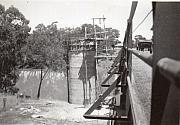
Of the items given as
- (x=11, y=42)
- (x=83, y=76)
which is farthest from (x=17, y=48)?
(x=83, y=76)

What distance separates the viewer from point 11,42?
2323 centimetres

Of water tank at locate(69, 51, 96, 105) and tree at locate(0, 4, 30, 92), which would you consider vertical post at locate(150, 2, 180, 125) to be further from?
tree at locate(0, 4, 30, 92)

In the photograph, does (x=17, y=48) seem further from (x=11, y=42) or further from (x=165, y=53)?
(x=165, y=53)

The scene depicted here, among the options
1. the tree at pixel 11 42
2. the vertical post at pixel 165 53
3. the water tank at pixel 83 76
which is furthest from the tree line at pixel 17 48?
the vertical post at pixel 165 53

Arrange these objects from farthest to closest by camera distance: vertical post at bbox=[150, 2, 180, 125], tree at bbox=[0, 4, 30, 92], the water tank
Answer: tree at bbox=[0, 4, 30, 92] < the water tank < vertical post at bbox=[150, 2, 180, 125]

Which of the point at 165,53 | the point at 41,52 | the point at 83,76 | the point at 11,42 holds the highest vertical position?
the point at 11,42

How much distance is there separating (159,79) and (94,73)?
21319 mm

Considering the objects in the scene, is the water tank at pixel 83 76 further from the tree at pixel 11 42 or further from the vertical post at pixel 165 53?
the vertical post at pixel 165 53

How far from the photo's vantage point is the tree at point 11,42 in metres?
23.0

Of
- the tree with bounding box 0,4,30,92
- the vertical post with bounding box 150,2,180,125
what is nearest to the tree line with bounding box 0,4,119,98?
the tree with bounding box 0,4,30,92

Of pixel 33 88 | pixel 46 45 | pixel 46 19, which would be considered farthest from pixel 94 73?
pixel 46 19

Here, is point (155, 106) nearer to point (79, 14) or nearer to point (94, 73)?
point (94, 73)

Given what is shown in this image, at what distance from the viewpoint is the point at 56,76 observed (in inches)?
1479

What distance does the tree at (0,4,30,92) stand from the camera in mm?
23031
